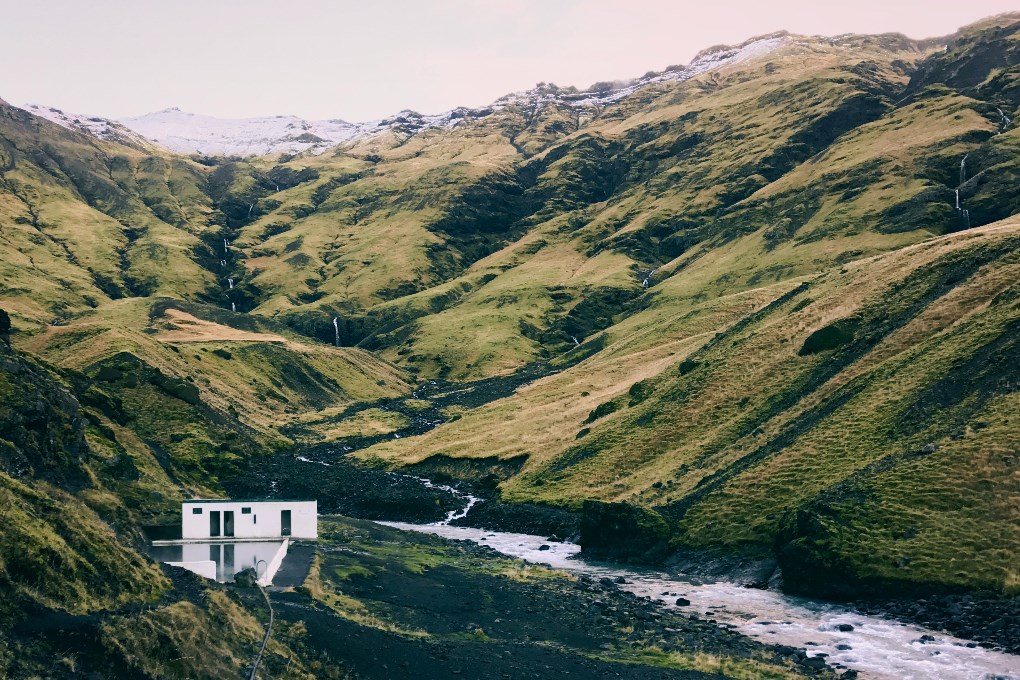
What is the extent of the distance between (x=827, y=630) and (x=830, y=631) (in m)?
0.30

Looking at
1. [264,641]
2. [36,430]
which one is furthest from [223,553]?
[264,641]

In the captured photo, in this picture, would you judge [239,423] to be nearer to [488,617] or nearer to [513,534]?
[513,534]

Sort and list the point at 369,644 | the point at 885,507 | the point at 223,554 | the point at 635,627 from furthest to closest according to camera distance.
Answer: the point at 223,554
the point at 885,507
the point at 635,627
the point at 369,644

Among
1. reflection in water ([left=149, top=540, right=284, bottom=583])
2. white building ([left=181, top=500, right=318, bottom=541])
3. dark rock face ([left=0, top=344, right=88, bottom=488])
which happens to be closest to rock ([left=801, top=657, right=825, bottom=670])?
reflection in water ([left=149, top=540, right=284, bottom=583])

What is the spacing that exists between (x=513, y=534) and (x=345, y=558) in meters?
27.4

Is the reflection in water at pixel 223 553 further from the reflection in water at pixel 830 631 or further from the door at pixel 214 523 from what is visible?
the reflection in water at pixel 830 631

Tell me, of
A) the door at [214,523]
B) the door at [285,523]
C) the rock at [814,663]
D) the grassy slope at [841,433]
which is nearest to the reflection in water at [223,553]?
the door at [214,523]

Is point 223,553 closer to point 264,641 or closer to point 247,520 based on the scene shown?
point 247,520

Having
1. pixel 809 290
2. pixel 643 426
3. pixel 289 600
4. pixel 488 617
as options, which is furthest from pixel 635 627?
pixel 809 290

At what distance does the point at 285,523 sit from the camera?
87250 millimetres

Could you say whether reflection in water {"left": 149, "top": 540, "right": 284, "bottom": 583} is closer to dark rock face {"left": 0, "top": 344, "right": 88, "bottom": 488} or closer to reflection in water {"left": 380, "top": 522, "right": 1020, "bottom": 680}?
dark rock face {"left": 0, "top": 344, "right": 88, "bottom": 488}

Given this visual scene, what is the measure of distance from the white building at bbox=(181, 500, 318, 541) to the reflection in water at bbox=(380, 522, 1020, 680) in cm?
2609

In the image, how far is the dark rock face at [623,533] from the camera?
84.4m

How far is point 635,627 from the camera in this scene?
6059 cm
